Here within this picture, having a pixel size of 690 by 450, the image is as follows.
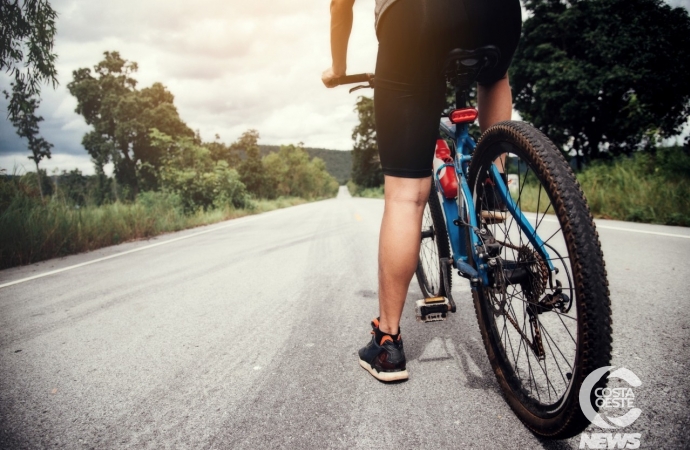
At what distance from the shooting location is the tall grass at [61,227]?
201 inches

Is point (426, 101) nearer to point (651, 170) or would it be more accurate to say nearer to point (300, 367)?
point (300, 367)

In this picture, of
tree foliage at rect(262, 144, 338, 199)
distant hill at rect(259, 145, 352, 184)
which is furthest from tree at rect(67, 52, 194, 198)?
distant hill at rect(259, 145, 352, 184)

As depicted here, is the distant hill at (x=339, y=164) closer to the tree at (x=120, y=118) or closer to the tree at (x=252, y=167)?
the tree at (x=252, y=167)

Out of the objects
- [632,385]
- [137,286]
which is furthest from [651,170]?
[137,286]

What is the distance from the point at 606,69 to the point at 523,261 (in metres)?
24.2

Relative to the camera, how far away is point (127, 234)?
7.30 m

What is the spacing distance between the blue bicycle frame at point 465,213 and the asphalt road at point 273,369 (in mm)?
458

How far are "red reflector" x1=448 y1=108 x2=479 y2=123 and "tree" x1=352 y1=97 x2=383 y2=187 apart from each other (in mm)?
45843

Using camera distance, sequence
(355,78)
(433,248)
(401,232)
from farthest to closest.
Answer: (433,248)
(355,78)
(401,232)

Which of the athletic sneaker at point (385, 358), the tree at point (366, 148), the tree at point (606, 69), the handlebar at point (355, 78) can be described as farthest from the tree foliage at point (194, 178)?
the tree at point (366, 148)

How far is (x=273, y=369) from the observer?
5.05 feet

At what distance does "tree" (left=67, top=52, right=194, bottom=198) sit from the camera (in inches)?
1378

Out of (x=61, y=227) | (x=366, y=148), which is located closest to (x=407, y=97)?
(x=61, y=227)

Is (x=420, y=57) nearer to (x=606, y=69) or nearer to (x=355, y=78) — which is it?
(x=355, y=78)
